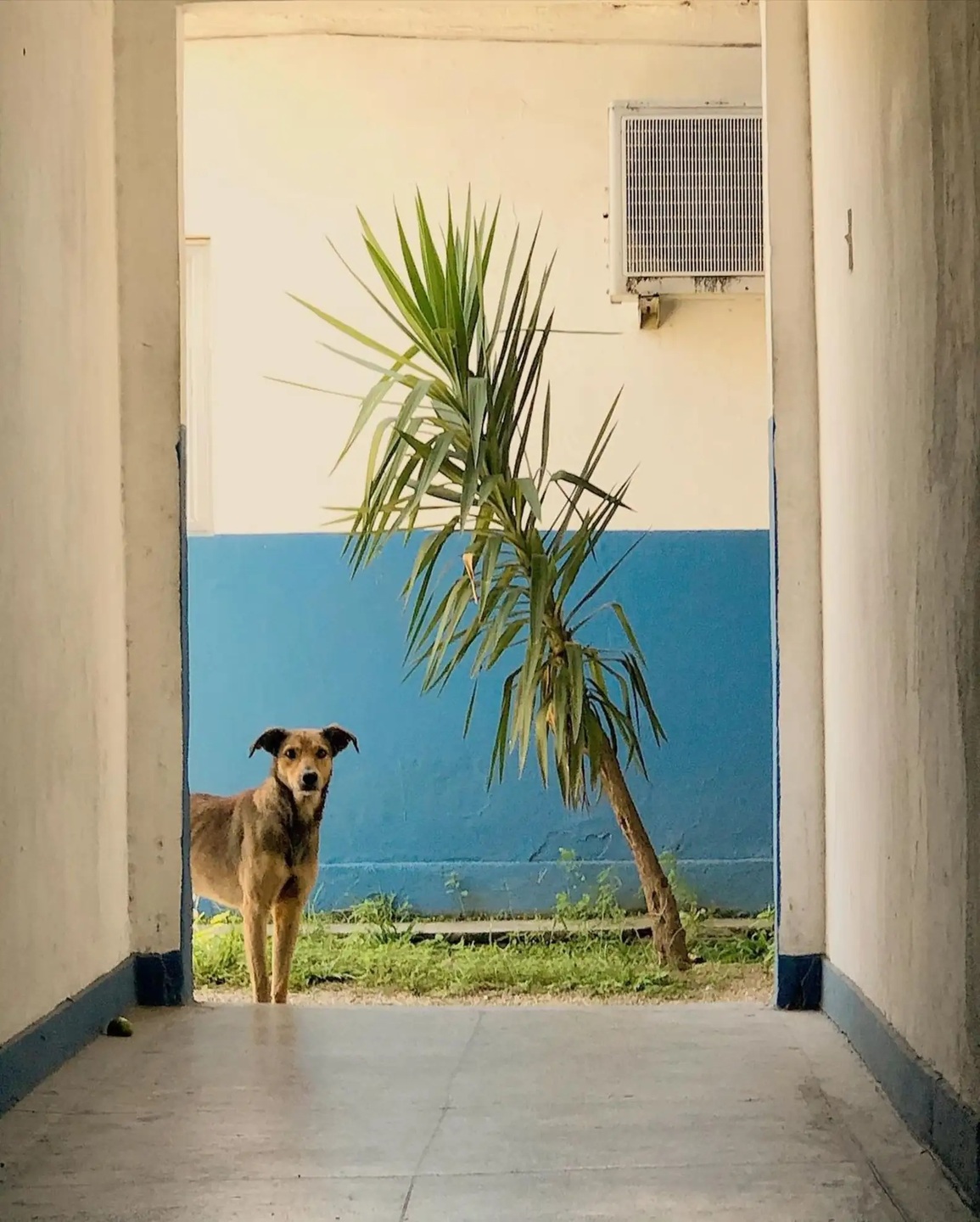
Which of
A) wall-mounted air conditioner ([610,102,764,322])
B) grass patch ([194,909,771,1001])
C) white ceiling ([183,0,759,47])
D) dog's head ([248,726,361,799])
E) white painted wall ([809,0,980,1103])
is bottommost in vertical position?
grass patch ([194,909,771,1001])

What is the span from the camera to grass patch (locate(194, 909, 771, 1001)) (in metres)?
3.30

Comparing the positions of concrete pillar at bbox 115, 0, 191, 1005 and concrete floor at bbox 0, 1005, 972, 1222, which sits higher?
concrete pillar at bbox 115, 0, 191, 1005

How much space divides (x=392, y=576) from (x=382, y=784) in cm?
68

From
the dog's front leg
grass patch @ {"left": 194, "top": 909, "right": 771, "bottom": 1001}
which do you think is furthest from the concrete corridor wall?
grass patch @ {"left": 194, "top": 909, "right": 771, "bottom": 1001}

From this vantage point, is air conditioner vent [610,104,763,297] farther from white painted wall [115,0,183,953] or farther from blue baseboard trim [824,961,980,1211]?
blue baseboard trim [824,961,980,1211]

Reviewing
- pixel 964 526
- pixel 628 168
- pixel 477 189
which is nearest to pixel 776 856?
pixel 964 526

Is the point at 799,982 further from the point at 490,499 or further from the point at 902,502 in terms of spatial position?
the point at 490,499

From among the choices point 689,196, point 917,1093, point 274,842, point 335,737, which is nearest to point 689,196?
point 689,196

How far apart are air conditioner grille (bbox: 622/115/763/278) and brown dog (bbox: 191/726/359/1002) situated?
5.71ft

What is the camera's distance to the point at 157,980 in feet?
7.97

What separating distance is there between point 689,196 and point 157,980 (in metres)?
2.69

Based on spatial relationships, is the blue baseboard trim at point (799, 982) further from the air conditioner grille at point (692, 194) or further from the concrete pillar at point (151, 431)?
the air conditioner grille at point (692, 194)

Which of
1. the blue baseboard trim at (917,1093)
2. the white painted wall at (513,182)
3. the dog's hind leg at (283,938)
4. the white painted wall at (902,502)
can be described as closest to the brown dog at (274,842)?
the dog's hind leg at (283,938)

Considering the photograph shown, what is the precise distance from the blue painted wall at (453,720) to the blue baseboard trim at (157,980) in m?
1.61
